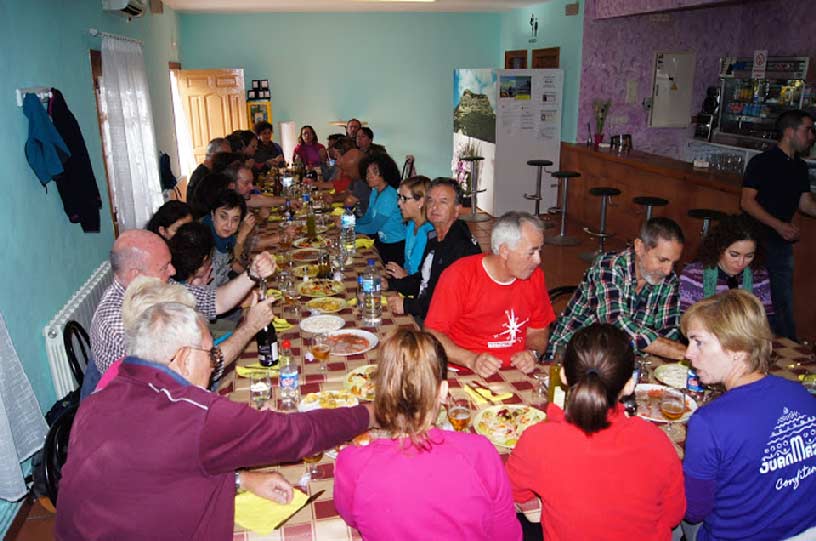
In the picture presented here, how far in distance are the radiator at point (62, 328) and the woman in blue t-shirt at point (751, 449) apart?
317 centimetres

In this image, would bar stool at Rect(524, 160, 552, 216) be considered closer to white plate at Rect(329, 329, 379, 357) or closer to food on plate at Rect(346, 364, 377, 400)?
white plate at Rect(329, 329, 379, 357)

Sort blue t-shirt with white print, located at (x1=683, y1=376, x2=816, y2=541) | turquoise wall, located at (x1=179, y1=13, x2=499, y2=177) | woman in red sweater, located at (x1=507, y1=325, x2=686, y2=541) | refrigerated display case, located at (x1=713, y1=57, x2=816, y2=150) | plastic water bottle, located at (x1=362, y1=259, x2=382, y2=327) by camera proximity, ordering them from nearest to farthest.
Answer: woman in red sweater, located at (x1=507, y1=325, x2=686, y2=541) < blue t-shirt with white print, located at (x1=683, y1=376, x2=816, y2=541) < plastic water bottle, located at (x1=362, y1=259, x2=382, y2=327) < refrigerated display case, located at (x1=713, y1=57, x2=816, y2=150) < turquoise wall, located at (x1=179, y1=13, x2=499, y2=177)

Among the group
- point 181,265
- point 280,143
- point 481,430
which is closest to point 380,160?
point 181,265

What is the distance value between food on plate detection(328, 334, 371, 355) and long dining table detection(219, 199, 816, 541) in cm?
3

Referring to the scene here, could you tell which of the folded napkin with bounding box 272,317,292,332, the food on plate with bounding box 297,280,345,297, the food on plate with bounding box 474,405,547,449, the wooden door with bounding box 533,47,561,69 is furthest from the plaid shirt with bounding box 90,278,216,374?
the wooden door with bounding box 533,47,561,69

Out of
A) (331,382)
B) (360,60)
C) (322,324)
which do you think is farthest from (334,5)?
(331,382)

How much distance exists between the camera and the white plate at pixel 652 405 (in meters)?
2.25

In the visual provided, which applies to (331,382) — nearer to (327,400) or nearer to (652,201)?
(327,400)

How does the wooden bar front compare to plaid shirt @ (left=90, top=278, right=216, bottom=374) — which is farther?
the wooden bar front

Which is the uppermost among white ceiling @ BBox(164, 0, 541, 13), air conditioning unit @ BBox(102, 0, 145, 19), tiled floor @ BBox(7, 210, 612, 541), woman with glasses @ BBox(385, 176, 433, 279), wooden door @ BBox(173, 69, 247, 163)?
white ceiling @ BBox(164, 0, 541, 13)

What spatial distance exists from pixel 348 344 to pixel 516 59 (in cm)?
896

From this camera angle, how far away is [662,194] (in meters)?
7.07

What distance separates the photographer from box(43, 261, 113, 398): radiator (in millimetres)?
3381

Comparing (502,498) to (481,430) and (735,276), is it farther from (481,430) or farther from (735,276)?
(735,276)
